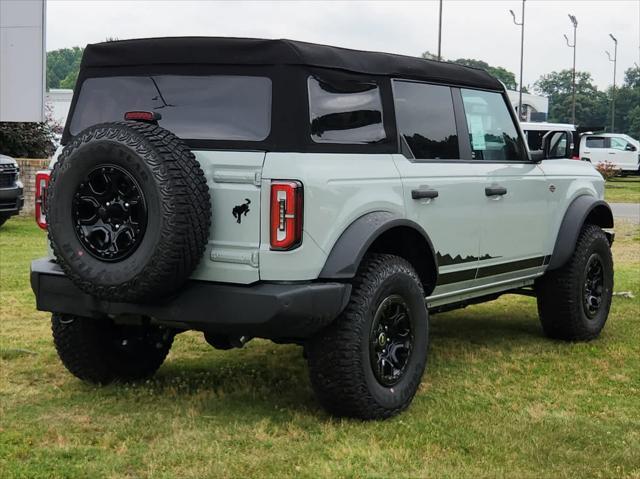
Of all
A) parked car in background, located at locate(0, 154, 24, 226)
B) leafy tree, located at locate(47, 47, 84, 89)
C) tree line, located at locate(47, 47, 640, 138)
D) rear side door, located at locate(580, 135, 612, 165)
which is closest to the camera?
parked car in background, located at locate(0, 154, 24, 226)

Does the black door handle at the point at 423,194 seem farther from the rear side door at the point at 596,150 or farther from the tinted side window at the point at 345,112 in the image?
the rear side door at the point at 596,150

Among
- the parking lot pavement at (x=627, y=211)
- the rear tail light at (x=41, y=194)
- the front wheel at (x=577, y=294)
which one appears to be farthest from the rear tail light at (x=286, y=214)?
the parking lot pavement at (x=627, y=211)

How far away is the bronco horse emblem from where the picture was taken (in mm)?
4406

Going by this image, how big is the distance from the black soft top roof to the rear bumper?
9388mm

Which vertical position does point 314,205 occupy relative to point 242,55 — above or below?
below

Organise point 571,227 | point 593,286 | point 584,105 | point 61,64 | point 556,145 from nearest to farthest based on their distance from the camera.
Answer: point 556,145 < point 571,227 < point 593,286 < point 584,105 < point 61,64

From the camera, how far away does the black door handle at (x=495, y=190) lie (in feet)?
19.2

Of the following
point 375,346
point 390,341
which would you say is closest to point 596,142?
point 390,341

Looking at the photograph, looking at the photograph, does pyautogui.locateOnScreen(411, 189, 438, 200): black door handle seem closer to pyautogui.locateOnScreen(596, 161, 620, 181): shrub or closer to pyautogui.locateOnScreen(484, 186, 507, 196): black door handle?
pyautogui.locateOnScreen(484, 186, 507, 196): black door handle

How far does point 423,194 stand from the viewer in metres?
5.18

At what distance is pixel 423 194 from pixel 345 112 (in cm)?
68

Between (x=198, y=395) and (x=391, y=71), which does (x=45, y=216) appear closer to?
(x=198, y=395)

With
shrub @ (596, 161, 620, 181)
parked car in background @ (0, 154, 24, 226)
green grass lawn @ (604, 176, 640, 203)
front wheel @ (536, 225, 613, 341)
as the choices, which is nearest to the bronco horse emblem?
front wheel @ (536, 225, 613, 341)

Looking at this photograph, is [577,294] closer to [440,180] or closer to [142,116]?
[440,180]
